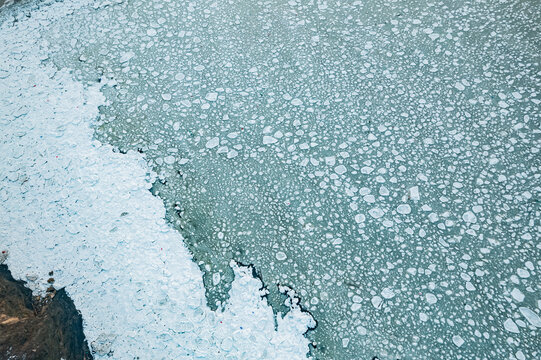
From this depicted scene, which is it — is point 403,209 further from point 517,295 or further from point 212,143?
point 212,143

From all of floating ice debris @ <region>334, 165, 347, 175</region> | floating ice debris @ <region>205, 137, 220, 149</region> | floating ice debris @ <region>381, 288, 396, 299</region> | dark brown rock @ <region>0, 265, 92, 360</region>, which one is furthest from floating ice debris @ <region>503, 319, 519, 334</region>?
dark brown rock @ <region>0, 265, 92, 360</region>

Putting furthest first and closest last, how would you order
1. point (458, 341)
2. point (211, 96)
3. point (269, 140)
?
1. point (211, 96)
2. point (269, 140)
3. point (458, 341)

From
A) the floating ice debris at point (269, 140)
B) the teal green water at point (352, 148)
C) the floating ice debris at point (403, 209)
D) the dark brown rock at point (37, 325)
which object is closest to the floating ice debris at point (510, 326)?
the teal green water at point (352, 148)

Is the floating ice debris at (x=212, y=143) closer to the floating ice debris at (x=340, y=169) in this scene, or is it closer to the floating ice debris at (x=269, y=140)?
the floating ice debris at (x=269, y=140)

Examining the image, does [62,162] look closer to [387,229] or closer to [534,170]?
[387,229]


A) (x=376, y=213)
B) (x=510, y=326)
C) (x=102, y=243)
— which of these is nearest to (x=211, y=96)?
(x=102, y=243)

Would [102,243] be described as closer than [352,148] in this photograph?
Yes

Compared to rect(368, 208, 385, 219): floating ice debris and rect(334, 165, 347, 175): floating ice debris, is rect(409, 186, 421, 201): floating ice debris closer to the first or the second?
rect(368, 208, 385, 219): floating ice debris
